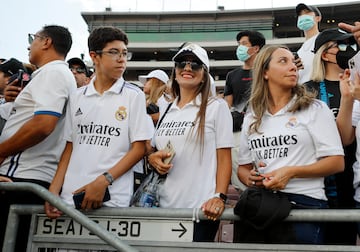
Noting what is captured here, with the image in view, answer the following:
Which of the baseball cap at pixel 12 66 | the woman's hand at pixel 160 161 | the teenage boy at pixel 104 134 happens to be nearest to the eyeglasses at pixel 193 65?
the teenage boy at pixel 104 134

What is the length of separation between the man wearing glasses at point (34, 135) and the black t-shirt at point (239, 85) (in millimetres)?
2093

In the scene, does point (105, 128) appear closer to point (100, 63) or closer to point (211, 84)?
point (100, 63)

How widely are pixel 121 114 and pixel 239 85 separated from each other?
221 centimetres

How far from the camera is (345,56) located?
3000 mm

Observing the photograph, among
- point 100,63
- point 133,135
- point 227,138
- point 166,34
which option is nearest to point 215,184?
point 227,138

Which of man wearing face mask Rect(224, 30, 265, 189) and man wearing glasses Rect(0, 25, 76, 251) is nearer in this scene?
man wearing glasses Rect(0, 25, 76, 251)

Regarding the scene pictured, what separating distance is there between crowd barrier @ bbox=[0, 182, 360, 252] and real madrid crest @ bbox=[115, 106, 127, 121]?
1.93 feet

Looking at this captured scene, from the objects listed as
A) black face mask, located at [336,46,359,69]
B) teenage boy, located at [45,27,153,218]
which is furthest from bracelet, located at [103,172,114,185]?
black face mask, located at [336,46,359,69]

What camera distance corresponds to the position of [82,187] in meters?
2.53

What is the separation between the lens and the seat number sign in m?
2.27

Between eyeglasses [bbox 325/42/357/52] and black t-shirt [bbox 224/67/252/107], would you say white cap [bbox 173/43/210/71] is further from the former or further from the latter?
black t-shirt [bbox 224/67/252/107]

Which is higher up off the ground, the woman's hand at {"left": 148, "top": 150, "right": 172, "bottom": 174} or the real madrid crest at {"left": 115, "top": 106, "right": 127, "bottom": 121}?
the real madrid crest at {"left": 115, "top": 106, "right": 127, "bottom": 121}

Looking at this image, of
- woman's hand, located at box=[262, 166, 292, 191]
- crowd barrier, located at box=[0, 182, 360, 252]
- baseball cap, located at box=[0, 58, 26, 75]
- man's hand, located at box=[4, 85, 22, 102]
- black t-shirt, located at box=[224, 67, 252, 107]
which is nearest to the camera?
crowd barrier, located at box=[0, 182, 360, 252]

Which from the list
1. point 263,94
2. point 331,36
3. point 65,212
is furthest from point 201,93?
point 65,212
